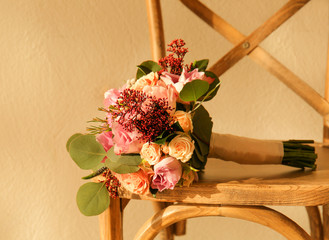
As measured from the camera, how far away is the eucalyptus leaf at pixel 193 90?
606 millimetres

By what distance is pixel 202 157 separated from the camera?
2.10 feet

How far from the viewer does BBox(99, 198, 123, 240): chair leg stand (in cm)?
69

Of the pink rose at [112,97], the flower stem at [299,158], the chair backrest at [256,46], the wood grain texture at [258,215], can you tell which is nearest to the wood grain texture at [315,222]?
the chair backrest at [256,46]

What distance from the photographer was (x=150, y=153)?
1.91ft

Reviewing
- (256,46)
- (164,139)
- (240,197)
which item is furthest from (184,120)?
(256,46)

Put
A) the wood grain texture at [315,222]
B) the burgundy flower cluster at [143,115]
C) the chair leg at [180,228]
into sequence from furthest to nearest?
the chair leg at [180,228]
the wood grain texture at [315,222]
the burgundy flower cluster at [143,115]

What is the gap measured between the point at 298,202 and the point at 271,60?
61 centimetres

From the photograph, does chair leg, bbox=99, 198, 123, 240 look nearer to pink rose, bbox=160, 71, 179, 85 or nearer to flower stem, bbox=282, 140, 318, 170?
pink rose, bbox=160, 71, 179, 85

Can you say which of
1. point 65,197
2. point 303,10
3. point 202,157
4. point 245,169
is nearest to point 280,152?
point 245,169

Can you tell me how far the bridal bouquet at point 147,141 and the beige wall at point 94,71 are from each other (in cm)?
71

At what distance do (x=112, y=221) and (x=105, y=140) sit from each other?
6.6 inches

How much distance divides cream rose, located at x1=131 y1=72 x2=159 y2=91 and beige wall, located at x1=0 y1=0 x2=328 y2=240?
2.35 feet

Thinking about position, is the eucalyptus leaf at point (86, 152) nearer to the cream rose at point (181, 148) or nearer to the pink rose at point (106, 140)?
the pink rose at point (106, 140)

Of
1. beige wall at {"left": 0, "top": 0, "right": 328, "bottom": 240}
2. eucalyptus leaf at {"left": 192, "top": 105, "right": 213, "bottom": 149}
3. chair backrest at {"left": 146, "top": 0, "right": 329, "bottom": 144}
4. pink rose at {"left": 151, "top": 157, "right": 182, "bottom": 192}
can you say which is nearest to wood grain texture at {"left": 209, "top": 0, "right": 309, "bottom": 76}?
chair backrest at {"left": 146, "top": 0, "right": 329, "bottom": 144}
